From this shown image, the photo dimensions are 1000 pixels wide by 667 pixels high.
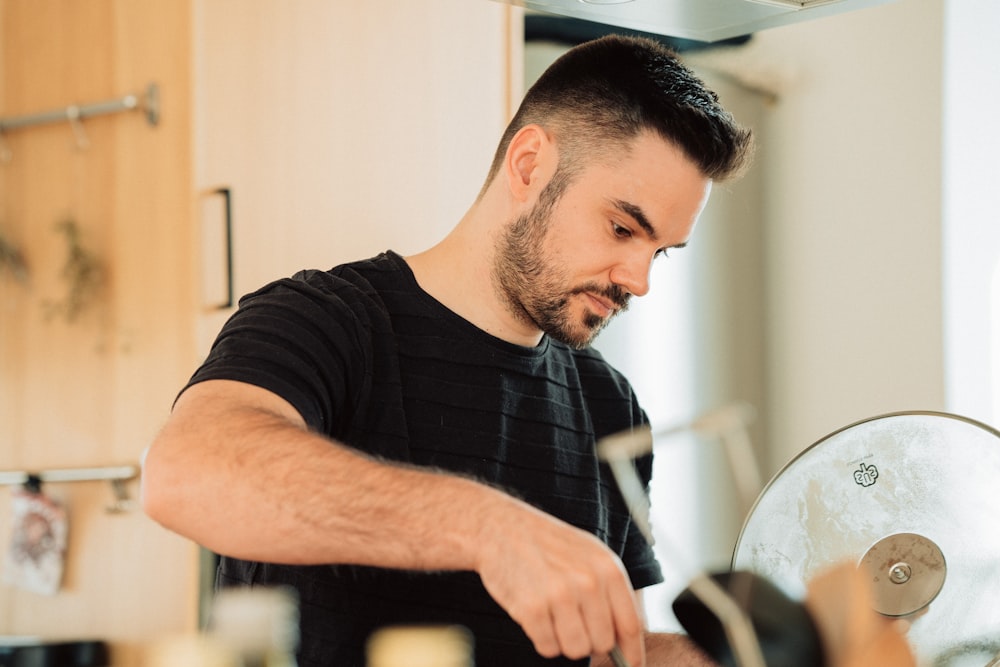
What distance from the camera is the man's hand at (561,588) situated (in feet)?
2.26

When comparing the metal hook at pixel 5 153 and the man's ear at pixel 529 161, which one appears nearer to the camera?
the man's ear at pixel 529 161

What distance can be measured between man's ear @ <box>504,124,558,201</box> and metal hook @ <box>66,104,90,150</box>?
63.1 inches

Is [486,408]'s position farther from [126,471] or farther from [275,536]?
[126,471]

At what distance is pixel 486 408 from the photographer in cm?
120

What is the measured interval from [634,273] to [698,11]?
28cm

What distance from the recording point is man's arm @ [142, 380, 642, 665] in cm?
70

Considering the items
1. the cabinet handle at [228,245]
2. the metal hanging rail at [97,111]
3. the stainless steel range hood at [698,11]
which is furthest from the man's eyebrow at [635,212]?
the metal hanging rail at [97,111]

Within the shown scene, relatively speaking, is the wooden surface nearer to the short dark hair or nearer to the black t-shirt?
the black t-shirt

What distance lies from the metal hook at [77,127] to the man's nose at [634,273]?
1759 mm

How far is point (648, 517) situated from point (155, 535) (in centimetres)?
137

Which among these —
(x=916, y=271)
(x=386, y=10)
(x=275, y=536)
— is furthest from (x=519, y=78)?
(x=275, y=536)

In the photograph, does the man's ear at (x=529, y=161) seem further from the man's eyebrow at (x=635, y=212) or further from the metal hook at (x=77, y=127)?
the metal hook at (x=77, y=127)

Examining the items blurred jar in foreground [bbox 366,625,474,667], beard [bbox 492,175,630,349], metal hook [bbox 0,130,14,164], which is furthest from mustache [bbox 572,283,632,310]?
metal hook [bbox 0,130,14,164]

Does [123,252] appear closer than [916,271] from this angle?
No
